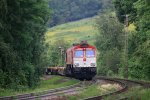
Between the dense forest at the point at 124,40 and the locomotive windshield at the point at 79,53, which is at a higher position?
the dense forest at the point at 124,40

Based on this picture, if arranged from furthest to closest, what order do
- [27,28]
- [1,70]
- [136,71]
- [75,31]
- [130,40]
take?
[75,31] < [130,40] < [136,71] < [27,28] < [1,70]

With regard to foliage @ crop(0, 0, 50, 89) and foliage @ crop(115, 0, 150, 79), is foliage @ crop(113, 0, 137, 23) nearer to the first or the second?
foliage @ crop(115, 0, 150, 79)

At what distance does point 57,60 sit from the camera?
383 feet

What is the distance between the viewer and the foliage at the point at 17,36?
30.8 meters

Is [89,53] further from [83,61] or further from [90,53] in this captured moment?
[83,61]

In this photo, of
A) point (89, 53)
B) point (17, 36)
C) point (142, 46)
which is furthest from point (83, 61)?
point (17, 36)

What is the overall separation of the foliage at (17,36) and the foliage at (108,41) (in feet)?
135

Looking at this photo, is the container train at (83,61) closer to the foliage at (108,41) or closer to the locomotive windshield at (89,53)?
the locomotive windshield at (89,53)

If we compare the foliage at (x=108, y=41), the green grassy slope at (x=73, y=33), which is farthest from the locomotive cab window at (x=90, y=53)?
the green grassy slope at (x=73, y=33)

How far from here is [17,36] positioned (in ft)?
114

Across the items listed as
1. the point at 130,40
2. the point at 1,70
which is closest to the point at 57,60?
the point at 130,40

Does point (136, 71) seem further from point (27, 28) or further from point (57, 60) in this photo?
point (57, 60)

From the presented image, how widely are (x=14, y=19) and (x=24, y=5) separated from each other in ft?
5.93

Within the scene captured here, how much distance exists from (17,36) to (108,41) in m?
53.8
